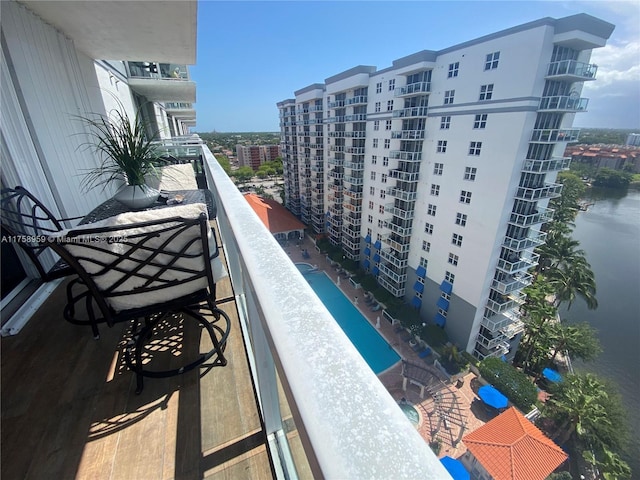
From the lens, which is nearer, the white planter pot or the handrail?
the handrail

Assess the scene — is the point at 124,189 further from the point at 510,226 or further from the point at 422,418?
the point at 510,226

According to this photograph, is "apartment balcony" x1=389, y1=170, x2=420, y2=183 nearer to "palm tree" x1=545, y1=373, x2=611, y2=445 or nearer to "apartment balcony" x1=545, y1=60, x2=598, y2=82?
"apartment balcony" x1=545, y1=60, x2=598, y2=82

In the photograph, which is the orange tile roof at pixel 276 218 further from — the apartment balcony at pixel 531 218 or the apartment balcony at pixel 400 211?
the apartment balcony at pixel 531 218

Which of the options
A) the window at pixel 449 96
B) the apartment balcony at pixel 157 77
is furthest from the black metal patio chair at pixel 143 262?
the window at pixel 449 96

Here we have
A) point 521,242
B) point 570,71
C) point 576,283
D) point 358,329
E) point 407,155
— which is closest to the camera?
point 570,71

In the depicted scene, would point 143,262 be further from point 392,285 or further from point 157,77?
point 392,285

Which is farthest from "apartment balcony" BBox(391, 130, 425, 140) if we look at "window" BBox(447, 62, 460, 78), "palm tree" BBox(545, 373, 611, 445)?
"palm tree" BBox(545, 373, 611, 445)

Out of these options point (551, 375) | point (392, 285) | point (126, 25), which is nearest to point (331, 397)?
point (126, 25)
